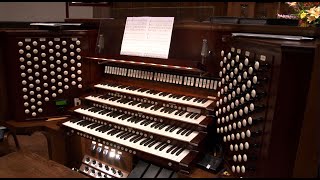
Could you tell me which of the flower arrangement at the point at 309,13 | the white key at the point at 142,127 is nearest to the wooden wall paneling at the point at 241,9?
the flower arrangement at the point at 309,13

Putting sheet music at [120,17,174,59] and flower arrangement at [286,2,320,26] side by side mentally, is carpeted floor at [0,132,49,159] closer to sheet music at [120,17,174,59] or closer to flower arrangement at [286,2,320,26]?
sheet music at [120,17,174,59]

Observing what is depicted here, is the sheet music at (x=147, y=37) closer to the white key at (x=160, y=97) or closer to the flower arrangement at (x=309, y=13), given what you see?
the white key at (x=160, y=97)

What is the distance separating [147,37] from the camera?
9.41ft

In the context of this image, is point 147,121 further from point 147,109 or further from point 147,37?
point 147,37

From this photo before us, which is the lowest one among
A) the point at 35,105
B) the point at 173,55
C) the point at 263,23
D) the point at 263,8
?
the point at 35,105

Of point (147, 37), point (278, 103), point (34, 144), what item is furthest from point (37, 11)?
point (278, 103)

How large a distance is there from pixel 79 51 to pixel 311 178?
8.37ft

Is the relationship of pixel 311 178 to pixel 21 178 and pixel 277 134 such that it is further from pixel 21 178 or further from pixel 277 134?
pixel 21 178

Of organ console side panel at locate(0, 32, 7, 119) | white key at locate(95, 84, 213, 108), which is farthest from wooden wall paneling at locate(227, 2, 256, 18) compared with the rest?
organ console side panel at locate(0, 32, 7, 119)

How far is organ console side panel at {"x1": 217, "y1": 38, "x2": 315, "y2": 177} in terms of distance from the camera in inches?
60.6

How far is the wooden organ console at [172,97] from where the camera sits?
5.32ft

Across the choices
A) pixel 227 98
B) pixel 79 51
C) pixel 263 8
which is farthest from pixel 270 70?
pixel 263 8

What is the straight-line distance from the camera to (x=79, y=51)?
3203mm

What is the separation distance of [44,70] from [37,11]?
3263 millimetres
